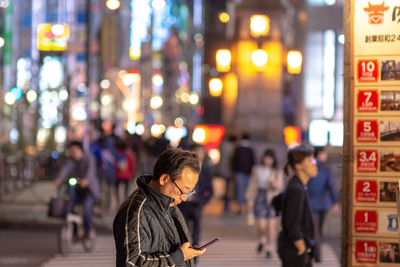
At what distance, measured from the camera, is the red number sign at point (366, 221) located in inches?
307

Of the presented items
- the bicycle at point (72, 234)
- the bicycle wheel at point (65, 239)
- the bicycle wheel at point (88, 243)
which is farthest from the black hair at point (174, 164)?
the bicycle wheel at point (88, 243)

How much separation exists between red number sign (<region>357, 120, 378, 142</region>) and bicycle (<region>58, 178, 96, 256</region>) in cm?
765

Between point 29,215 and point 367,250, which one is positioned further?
point 29,215

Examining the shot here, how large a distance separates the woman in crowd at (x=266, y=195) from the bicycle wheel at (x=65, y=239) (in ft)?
10.3

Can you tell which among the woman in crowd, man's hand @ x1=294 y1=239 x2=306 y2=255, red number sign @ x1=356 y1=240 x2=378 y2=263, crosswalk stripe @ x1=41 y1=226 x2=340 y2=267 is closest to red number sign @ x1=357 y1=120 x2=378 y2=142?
red number sign @ x1=356 y1=240 x2=378 y2=263

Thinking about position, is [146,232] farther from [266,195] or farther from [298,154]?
[266,195]

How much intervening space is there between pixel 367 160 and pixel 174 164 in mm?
3388

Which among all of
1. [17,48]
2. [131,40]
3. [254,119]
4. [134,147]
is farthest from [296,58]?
[17,48]

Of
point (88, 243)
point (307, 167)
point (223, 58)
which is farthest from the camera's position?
point (223, 58)

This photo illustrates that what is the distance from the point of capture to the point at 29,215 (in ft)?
65.3

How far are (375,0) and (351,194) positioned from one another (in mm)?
1755

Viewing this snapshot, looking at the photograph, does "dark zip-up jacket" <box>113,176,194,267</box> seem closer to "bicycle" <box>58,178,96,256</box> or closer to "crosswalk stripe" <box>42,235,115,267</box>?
"crosswalk stripe" <box>42,235,115,267</box>

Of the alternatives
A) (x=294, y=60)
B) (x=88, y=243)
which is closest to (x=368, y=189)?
(x=88, y=243)

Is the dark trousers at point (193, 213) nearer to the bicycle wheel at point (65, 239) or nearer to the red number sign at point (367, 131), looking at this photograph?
the bicycle wheel at point (65, 239)
